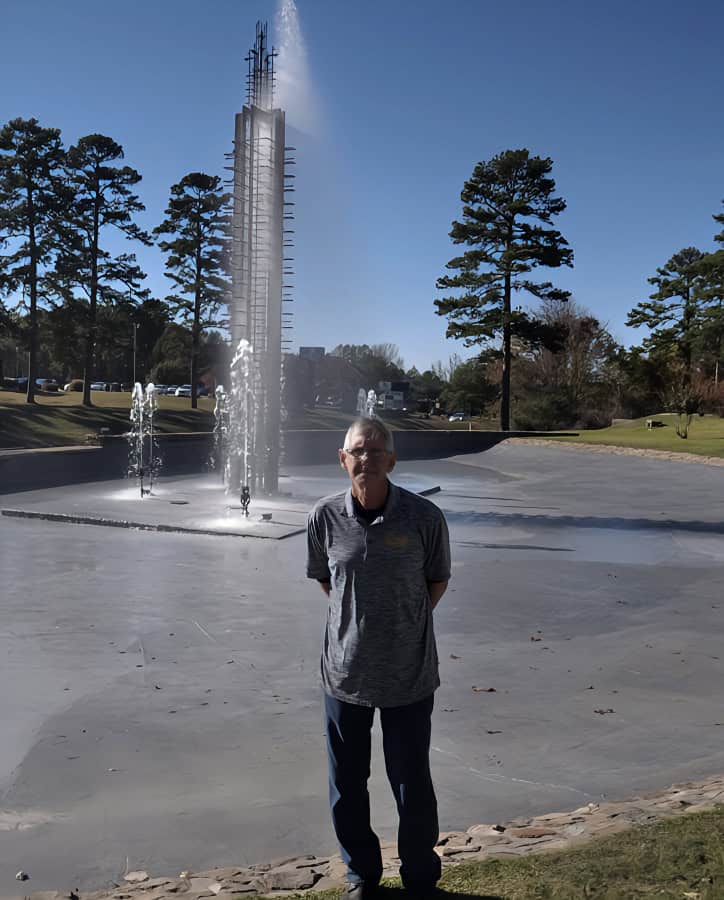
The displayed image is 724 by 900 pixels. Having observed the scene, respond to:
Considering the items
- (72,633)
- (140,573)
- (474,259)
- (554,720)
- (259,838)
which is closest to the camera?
(259,838)

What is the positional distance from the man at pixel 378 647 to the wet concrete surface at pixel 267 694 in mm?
962

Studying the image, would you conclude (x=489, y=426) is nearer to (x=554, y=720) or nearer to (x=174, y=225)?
(x=174, y=225)

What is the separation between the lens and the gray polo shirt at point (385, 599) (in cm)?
369

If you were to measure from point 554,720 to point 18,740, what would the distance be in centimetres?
374

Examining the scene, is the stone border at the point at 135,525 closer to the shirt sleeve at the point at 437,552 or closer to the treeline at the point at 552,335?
the shirt sleeve at the point at 437,552

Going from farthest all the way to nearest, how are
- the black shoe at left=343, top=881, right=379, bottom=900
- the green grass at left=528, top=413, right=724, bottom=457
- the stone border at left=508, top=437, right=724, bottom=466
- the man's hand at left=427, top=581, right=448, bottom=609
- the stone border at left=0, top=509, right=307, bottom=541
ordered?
the green grass at left=528, top=413, right=724, bottom=457 → the stone border at left=508, top=437, right=724, bottom=466 → the stone border at left=0, top=509, right=307, bottom=541 → the man's hand at left=427, top=581, right=448, bottom=609 → the black shoe at left=343, top=881, right=379, bottom=900

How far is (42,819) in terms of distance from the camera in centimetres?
495

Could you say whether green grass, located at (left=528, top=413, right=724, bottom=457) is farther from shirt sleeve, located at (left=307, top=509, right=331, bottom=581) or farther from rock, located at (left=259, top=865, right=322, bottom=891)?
shirt sleeve, located at (left=307, top=509, right=331, bottom=581)

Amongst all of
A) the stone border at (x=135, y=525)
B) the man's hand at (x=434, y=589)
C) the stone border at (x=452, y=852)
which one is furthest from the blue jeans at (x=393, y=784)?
the stone border at (x=135, y=525)

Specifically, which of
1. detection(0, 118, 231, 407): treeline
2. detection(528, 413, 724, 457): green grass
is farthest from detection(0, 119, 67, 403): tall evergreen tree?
detection(528, 413, 724, 457): green grass

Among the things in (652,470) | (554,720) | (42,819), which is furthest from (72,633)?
(652,470)

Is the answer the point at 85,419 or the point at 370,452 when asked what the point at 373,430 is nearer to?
the point at 370,452

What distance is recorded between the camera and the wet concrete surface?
196 inches

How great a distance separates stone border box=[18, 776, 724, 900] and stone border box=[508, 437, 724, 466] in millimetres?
28776
